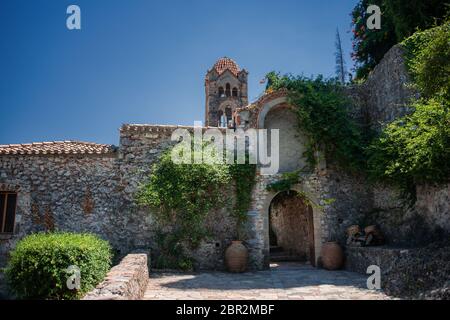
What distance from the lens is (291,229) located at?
16203 millimetres

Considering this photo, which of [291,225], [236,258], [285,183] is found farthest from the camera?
[291,225]

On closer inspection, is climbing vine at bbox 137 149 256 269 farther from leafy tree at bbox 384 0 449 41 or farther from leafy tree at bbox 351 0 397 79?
leafy tree at bbox 351 0 397 79

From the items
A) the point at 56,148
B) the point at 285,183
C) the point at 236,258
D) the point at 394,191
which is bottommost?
the point at 236,258

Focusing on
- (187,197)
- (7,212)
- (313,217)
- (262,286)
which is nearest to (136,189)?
(187,197)

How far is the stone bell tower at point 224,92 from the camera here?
25.7 m

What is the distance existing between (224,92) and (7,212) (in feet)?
59.3

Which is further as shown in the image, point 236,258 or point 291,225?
point 291,225

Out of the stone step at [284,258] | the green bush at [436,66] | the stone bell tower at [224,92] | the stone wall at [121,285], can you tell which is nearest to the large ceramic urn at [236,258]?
the stone wall at [121,285]

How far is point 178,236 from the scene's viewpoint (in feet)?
35.5

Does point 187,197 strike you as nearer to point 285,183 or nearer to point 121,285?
point 285,183

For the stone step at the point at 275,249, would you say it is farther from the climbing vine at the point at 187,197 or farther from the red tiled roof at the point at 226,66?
the red tiled roof at the point at 226,66

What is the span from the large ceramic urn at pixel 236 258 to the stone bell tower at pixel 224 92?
1568 cm

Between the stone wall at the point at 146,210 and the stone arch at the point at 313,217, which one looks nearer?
the stone wall at the point at 146,210

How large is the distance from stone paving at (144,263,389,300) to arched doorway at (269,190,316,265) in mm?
2470
